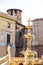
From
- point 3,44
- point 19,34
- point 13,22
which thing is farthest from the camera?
point 19,34

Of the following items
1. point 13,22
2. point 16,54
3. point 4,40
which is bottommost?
point 16,54

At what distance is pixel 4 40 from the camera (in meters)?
35.0

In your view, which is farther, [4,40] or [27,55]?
[4,40]

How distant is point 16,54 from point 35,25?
215 inches

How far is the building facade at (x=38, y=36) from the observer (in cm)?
3781

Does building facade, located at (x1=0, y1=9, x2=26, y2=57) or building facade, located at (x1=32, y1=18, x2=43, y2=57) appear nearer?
building facade, located at (x1=0, y1=9, x2=26, y2=57)

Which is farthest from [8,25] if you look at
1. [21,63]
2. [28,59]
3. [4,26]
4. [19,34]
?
[28,59]

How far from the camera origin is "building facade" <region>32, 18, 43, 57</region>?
124 ft

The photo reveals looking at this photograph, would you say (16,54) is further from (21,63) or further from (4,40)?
(21,63)

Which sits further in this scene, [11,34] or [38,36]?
[38,36]

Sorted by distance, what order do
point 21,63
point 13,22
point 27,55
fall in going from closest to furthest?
point 27,55
point 21,63
point 13,22

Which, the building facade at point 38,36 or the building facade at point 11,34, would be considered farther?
the building facade at point 38,36

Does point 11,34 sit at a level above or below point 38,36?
above

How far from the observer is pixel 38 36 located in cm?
3825
